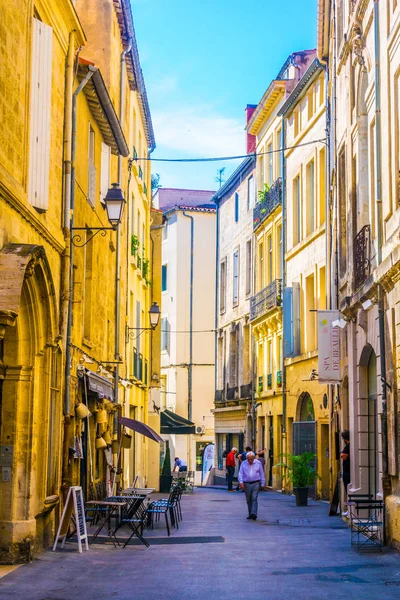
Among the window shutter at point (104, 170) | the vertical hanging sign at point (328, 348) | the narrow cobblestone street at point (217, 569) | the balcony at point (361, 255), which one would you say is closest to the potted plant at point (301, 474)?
the vertical hanging sign at point (328, 348)

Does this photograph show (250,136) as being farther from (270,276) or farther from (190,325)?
(190,325)

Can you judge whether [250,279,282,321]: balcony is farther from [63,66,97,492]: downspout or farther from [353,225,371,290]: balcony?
[63,66,97,492]: downspout

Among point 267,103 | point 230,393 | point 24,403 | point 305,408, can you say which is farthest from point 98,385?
point 230,393

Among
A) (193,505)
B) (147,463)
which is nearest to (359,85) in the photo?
(193,505)

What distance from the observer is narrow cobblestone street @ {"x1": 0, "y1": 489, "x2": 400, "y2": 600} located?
34.4 ft

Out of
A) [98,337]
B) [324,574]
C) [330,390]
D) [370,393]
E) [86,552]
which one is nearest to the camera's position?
[324,574]

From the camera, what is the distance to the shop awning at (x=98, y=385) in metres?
17.3

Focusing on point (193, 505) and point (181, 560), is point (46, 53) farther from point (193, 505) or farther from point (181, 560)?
point (193, 505)

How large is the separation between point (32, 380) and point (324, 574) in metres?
4.35

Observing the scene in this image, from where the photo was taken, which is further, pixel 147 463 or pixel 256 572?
pixel 147 463

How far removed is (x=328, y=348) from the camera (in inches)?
832

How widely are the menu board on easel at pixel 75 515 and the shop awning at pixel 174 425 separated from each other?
896 inches

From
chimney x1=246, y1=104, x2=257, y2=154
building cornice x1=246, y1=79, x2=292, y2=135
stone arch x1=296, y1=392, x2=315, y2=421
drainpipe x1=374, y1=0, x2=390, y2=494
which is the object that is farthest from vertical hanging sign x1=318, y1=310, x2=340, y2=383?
chimney x1=246, y1=104, x2=257, y2=154

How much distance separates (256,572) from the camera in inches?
474
